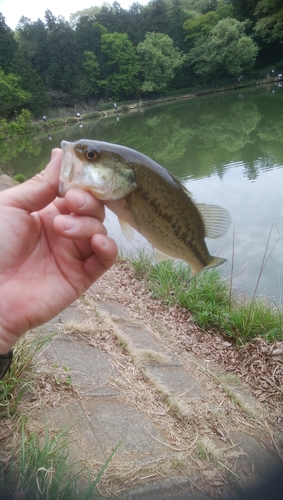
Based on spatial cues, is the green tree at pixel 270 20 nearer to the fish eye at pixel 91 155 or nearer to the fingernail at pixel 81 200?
the fish eye at pixel 91 155

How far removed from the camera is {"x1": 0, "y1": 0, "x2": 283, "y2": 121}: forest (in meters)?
59.0

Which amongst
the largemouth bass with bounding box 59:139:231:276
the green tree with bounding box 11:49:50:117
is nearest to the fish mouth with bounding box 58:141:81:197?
the largemouth bass with bounding box 59:139:231:276

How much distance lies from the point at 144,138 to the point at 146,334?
926 inches

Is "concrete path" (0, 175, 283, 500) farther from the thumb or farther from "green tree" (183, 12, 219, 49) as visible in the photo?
"green tree" (183, 12, 219, 49)

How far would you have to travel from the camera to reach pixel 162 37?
68.7m

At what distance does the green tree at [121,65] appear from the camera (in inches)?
2749

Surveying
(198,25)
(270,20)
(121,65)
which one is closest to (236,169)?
(270,20)

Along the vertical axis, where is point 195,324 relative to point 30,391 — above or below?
below

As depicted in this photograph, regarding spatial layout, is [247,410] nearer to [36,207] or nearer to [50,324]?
[50,324]

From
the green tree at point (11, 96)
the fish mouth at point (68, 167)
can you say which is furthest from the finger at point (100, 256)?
the green tree at point (11, 96)

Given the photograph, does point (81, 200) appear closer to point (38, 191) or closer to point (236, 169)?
point (38, 191)

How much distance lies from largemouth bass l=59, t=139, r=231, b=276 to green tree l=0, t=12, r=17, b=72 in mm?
75132

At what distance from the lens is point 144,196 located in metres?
2.01

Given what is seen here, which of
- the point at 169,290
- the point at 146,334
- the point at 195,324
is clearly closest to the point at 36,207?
the point at 146,334
